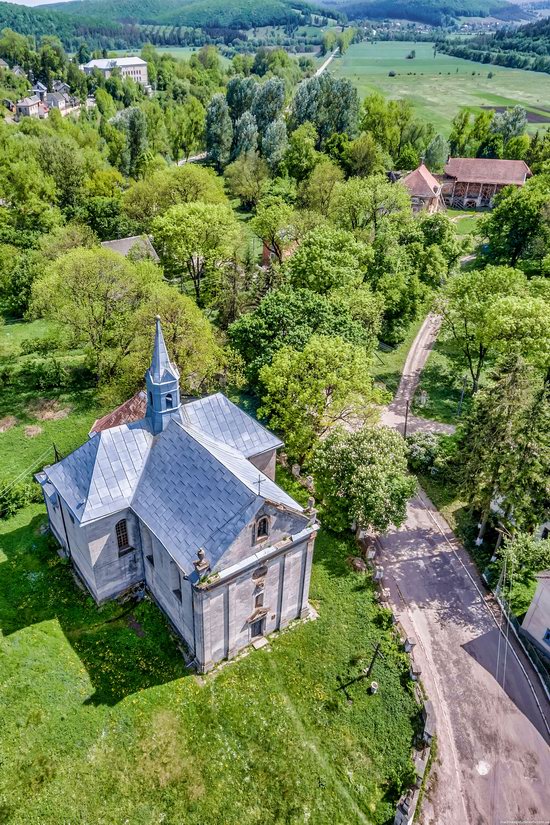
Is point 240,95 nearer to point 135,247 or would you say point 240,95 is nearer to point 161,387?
point 135,247

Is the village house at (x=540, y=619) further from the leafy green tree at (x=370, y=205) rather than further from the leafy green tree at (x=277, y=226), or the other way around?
→ the leafy green tree at (x=370, y=205)

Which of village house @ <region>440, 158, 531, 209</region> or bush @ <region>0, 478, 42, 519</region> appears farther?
village house @ <region>440, 158, 531, 209</region>

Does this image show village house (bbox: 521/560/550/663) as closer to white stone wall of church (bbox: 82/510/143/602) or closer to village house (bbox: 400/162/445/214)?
white stone wall of church (bbox: 82/510/143/602)

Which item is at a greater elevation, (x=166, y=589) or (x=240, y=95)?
(x=240, y=95)

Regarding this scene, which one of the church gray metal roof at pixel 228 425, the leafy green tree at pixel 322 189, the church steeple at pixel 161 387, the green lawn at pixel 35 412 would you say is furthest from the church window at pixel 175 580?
the leafy green tree at pixel 322 189

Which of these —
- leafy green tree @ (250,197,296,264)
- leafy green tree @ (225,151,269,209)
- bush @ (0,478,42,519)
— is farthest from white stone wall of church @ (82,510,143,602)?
leafy green tree @ (225,151,269,209)

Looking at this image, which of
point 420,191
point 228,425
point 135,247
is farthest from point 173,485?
point 420,191

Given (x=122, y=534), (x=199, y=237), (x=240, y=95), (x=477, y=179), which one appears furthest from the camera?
(x=240, y=95)

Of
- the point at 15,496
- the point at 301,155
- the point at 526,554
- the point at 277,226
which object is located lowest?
the point at 15,496
